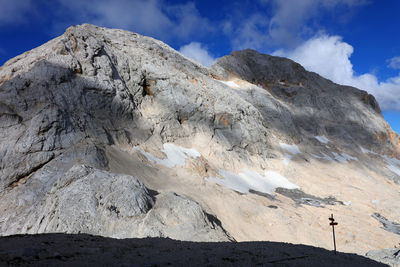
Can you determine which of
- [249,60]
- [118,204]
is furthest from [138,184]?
[249,60]

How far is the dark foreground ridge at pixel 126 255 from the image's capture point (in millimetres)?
5098

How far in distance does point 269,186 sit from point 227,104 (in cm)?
909

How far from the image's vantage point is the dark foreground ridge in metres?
5.10

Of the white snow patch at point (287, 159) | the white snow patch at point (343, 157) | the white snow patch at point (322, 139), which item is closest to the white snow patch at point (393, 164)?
the white snow patch at point (343, 157)

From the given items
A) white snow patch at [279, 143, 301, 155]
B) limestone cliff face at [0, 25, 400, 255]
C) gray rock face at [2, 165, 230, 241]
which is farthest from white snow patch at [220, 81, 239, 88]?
gray rock face at [2, 165, 230, 241]

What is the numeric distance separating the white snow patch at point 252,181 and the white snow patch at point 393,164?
2067cm

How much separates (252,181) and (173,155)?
6803mm

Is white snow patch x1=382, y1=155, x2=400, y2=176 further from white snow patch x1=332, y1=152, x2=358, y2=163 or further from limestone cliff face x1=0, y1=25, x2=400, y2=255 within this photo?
white snow patch x1=332, y1=152, x2=358, y2=163

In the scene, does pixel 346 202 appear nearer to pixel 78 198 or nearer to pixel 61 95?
pixel 78 198

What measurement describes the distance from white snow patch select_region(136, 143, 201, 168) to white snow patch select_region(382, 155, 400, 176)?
94.6ft

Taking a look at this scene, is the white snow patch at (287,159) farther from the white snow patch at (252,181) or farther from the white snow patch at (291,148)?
the white snow patch at (252,181)

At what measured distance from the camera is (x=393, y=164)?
38125 millimetres

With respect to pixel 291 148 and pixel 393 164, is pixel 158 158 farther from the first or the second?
pixel 393 164

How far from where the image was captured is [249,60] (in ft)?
156
